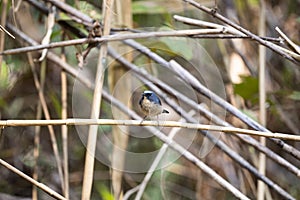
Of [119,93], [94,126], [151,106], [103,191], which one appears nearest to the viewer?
[151,106]

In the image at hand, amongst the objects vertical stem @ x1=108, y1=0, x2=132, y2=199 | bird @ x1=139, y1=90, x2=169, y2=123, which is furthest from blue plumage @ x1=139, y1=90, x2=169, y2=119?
vertical stem @ x1=108, y1=0, x2=132, y2=199

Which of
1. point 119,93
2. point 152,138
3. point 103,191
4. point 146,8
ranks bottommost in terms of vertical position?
point 103,191

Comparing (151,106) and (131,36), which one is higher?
(131,36)

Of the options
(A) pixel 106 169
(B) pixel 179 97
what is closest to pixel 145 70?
(B) pixel 179 97

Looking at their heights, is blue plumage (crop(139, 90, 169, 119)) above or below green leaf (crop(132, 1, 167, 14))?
below

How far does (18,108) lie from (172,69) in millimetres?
768

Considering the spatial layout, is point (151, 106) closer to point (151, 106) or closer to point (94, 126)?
point (151, 106)

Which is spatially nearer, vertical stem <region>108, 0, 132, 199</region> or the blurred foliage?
vertical stem <region>108, 0, 132, 199</region>

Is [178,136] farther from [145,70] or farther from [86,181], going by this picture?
[86,181]

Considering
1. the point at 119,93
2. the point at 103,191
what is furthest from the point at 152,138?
the point at 119,93

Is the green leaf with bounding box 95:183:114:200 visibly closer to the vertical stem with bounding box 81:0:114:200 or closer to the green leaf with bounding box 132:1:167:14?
the vertical stem with bounding box 81:0:114:200

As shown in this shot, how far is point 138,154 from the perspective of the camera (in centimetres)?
160

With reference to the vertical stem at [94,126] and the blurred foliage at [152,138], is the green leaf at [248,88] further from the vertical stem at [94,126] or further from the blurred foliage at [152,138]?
the vertical stem at [94,126]

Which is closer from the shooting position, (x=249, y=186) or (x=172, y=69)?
(x=172, y=69)
